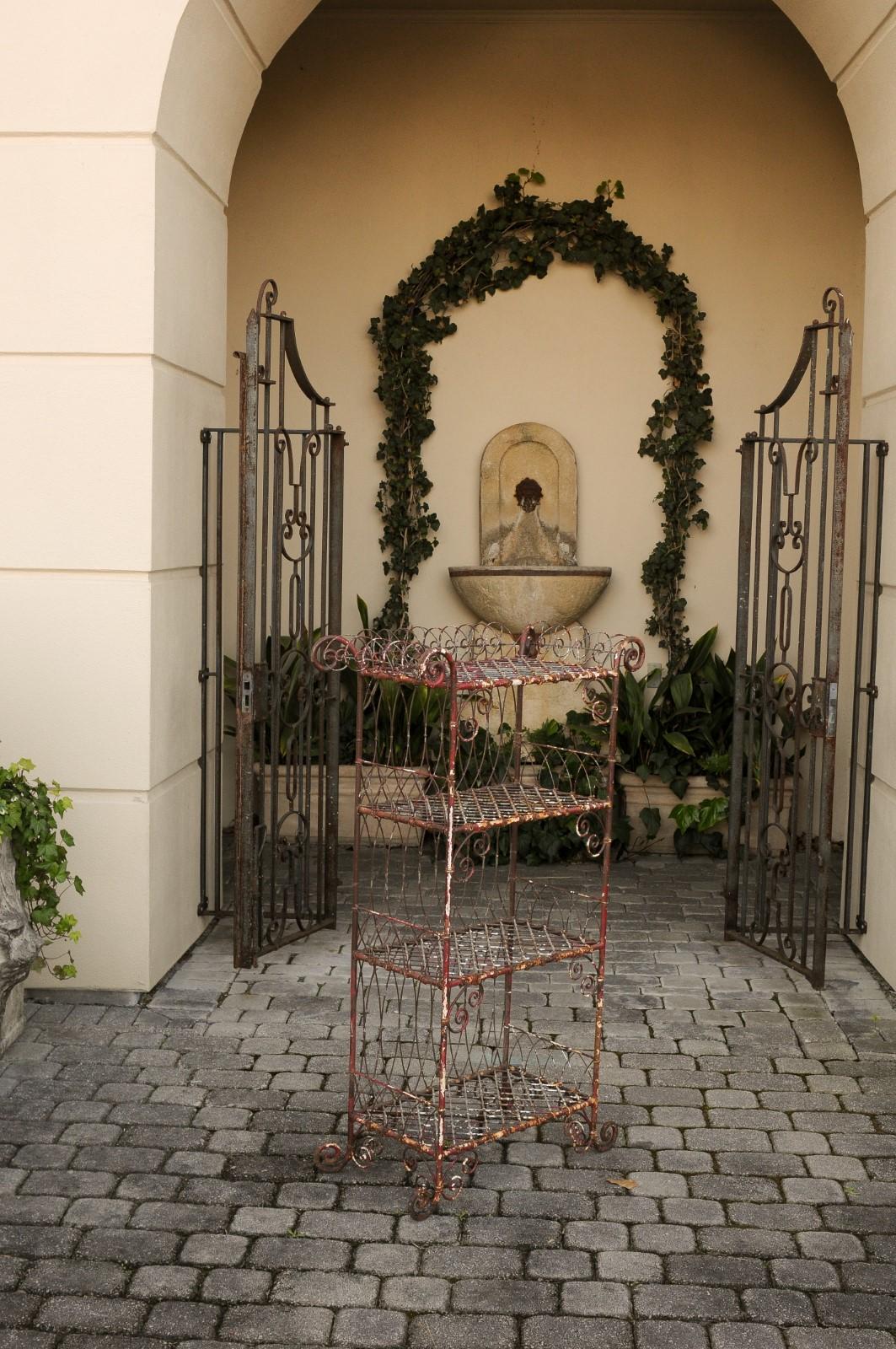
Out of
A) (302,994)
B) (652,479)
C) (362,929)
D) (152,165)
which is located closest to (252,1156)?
(302,994)

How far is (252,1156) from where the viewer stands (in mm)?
3408

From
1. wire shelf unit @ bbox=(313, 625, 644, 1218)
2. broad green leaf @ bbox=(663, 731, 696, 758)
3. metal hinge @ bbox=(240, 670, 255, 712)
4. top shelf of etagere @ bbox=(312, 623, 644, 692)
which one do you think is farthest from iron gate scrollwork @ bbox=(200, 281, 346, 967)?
broad green leaf @ bbox=(663, 731, 696, 758)

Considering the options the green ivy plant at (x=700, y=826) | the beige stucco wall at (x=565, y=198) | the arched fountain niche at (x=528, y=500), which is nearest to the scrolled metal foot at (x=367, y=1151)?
the green ivy plant at (x=700, y=826)

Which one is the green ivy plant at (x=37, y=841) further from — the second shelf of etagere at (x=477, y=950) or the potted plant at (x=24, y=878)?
the second shelf of etagere at (x=477, y=950)

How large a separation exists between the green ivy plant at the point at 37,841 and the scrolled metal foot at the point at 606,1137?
168 cm

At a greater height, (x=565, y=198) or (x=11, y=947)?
(x=565, y=198)

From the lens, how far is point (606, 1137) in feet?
11.4

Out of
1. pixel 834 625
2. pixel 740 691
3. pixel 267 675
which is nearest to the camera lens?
pixel 834 625

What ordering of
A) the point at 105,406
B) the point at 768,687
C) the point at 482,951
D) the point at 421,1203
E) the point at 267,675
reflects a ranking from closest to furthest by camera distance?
the point at 421,1203, the point at 482,951, the point at 105,406, the point at 267,675, the point at 768,687

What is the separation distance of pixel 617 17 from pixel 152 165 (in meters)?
3.57

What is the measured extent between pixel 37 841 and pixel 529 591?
3.30 meters

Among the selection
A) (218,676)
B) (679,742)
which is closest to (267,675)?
(218,676)

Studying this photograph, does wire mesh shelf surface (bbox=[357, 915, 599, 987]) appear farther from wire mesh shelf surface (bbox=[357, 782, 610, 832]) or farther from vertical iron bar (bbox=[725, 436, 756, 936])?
vertical iron bar (bbox=[725, 436, 756, 936])

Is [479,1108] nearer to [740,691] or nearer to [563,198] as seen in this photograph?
[740,691]
